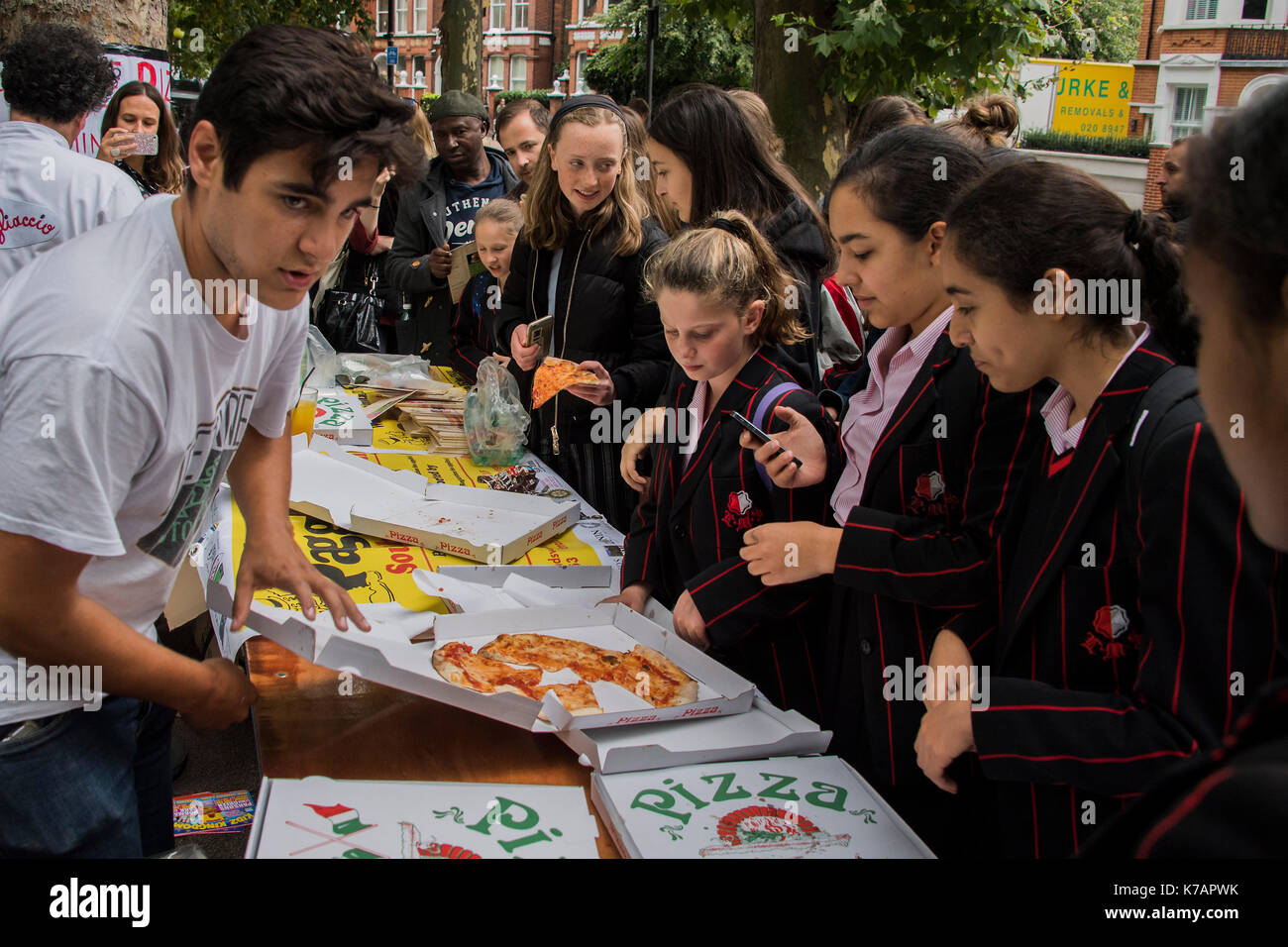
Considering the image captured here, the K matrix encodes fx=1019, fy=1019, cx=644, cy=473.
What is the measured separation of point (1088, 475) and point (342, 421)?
2.87 m

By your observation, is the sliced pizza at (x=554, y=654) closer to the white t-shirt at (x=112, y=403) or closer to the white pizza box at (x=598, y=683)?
the white pizza box at (x=598, y=683)

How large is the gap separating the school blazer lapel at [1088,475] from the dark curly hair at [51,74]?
375cm

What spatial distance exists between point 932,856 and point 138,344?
1.29m

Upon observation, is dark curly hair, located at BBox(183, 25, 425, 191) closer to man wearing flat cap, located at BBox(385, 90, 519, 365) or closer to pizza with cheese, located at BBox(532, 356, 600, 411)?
pizza with cheese, located at BBox(532, 356, 600, 411)

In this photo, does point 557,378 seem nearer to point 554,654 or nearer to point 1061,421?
point 554,654

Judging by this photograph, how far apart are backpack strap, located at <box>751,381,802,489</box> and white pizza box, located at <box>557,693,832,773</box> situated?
22.5 inches

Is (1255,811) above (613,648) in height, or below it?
above

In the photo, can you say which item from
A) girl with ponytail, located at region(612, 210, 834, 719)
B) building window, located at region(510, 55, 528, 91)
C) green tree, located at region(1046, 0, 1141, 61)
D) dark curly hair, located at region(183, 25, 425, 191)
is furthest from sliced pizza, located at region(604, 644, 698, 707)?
building window, located at region(510, 55, 528, 91)

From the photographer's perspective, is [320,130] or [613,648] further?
[613,648]

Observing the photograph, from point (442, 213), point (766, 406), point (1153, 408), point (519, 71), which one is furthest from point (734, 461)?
point (519, 71)
